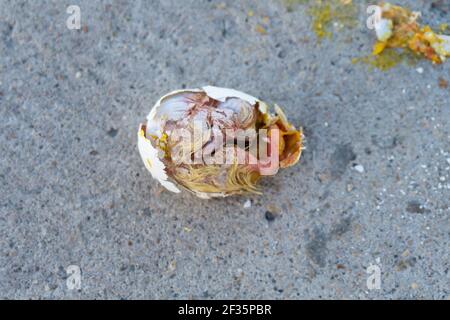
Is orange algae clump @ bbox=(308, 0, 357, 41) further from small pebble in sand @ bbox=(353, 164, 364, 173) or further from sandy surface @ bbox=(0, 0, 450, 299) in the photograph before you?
small pebble in sand @ bbox=(353, 164, 364, 173)

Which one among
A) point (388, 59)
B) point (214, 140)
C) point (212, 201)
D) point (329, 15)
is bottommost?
point (212, 201)

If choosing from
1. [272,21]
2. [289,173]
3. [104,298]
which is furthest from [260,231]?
[272,21]

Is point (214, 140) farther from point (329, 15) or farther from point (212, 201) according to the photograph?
point (329, 15)

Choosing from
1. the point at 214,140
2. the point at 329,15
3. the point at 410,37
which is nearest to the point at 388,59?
the point at 410,37

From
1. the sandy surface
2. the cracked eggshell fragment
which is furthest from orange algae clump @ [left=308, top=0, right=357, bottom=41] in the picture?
the cracked eggshell fragment

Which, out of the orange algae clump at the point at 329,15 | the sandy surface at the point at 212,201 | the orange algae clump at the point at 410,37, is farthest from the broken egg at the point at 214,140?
the orange algae clump at the point at 410,37

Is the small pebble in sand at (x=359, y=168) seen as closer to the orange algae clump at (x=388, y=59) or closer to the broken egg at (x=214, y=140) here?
the broken egg at (x=214, y=140)
